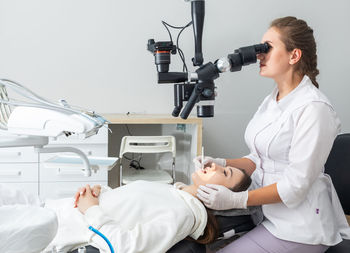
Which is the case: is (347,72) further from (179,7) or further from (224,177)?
(224,177)

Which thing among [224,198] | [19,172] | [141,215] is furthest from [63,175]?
[224,198]

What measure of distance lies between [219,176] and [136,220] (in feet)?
1.18

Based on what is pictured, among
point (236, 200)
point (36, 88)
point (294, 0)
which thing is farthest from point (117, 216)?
point (294, 0)

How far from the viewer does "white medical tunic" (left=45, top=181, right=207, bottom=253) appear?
3.67 ft

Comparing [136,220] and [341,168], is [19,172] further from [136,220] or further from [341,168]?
[341,168]

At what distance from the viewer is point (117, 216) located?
127 centimetres

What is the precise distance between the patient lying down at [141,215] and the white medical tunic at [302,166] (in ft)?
0.53

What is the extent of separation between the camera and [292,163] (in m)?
1.29

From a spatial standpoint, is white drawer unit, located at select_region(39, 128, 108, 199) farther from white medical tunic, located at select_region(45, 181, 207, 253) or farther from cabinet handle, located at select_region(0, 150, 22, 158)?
white medical tunic, located at select_region(45, 181, 207, 253)

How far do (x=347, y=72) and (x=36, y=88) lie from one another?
2.61 metres

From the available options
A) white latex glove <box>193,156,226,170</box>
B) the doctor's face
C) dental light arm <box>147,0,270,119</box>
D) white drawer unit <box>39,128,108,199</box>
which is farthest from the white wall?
dental light arm <box>147,0,270,119</box>

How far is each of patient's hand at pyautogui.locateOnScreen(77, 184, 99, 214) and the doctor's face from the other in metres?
0.77

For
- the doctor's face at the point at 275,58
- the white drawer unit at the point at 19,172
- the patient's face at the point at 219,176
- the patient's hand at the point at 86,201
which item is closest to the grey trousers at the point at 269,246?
the patient's face at the point at 219,176

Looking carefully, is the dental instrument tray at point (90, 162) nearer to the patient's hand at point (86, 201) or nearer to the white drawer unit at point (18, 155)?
the patient's hand at point (86, 201)
